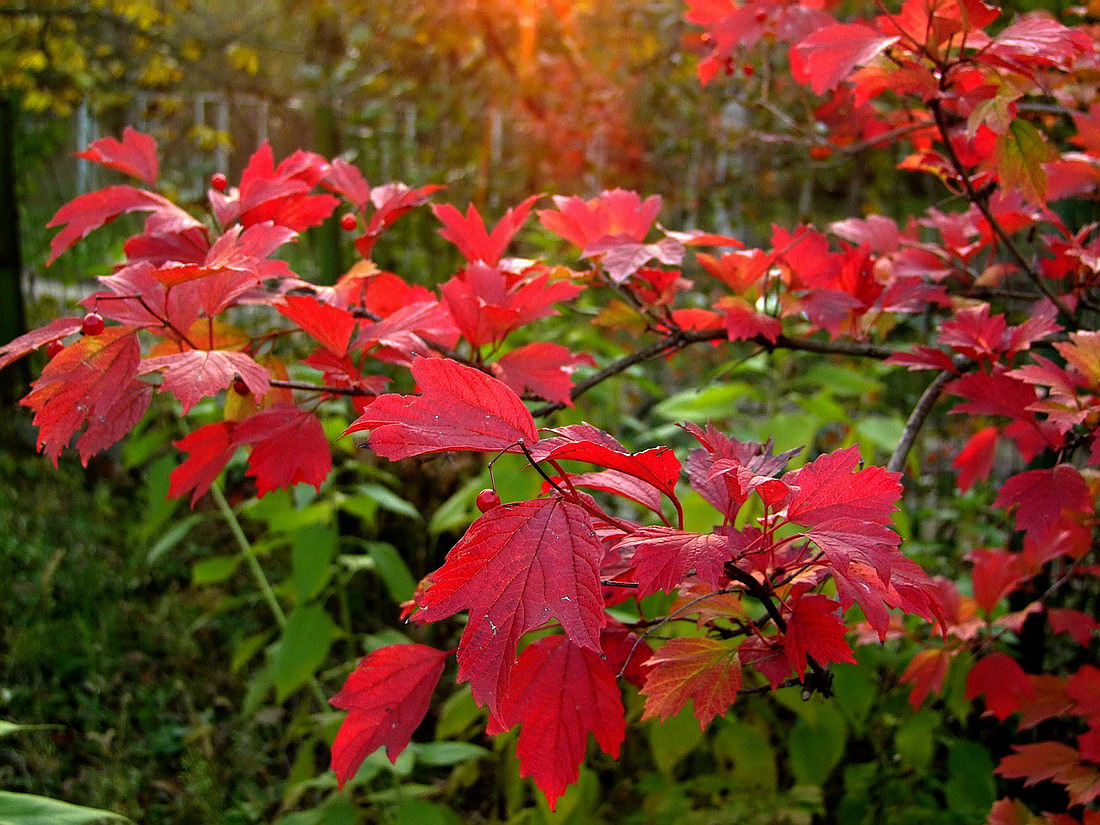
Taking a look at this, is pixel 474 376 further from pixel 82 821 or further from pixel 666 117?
pixel 666 117

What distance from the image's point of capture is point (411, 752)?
1.55 metres

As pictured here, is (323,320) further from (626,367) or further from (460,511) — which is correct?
(460,511)

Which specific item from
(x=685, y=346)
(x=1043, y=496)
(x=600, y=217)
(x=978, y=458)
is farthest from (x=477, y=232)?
(x=978, y=458)

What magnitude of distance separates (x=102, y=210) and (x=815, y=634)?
0.89 meters

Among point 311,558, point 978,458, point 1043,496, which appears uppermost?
point 1043,496

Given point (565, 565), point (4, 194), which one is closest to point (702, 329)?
point (565, 565)

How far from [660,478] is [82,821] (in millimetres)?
691

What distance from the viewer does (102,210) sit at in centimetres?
100

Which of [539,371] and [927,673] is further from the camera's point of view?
[927,673]

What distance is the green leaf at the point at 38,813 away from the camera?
0.84m

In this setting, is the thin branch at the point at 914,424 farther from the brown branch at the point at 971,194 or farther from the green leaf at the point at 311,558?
the green leaf at the point at 311,558

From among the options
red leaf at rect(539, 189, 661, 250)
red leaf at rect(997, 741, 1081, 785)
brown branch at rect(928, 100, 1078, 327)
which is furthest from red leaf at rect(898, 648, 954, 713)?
red leaf at rect(539, 189, 661, 250)

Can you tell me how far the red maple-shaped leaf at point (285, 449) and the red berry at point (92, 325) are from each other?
15 centimetres

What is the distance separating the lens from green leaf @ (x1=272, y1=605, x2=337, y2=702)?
5.73 feet
